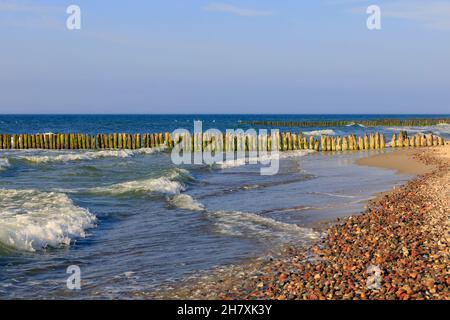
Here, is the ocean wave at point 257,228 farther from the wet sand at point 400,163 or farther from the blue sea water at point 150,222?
the wet sand at point 400,163

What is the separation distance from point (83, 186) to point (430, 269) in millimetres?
13497

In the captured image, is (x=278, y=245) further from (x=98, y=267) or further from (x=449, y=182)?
(x=449, y=182)

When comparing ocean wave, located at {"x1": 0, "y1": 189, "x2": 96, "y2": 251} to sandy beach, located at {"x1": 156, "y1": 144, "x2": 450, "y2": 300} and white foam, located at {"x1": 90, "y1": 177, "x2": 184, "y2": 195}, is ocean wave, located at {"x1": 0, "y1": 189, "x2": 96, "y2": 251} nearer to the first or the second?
white foam, located at {"x1": 90, "y1": 177, "x2": 184, "y2": 195}

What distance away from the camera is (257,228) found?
10984mm

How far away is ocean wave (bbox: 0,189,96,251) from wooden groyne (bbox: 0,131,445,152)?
22.3 m

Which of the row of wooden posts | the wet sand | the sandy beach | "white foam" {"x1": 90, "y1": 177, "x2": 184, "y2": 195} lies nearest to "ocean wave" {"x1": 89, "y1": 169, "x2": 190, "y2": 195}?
"white foam" {"x1": 90, "y1": 177, "x2": 184, "y2": 195}

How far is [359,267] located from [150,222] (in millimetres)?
5674

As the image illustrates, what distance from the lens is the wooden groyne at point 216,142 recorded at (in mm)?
35969

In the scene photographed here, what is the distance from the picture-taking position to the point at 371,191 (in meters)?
15.8

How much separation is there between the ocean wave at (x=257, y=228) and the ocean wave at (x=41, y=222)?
263cm

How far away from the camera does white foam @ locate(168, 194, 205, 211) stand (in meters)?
13.9

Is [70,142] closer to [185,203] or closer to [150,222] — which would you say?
[185,203]

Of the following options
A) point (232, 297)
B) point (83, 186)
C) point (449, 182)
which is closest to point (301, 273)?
point (232, 297)
